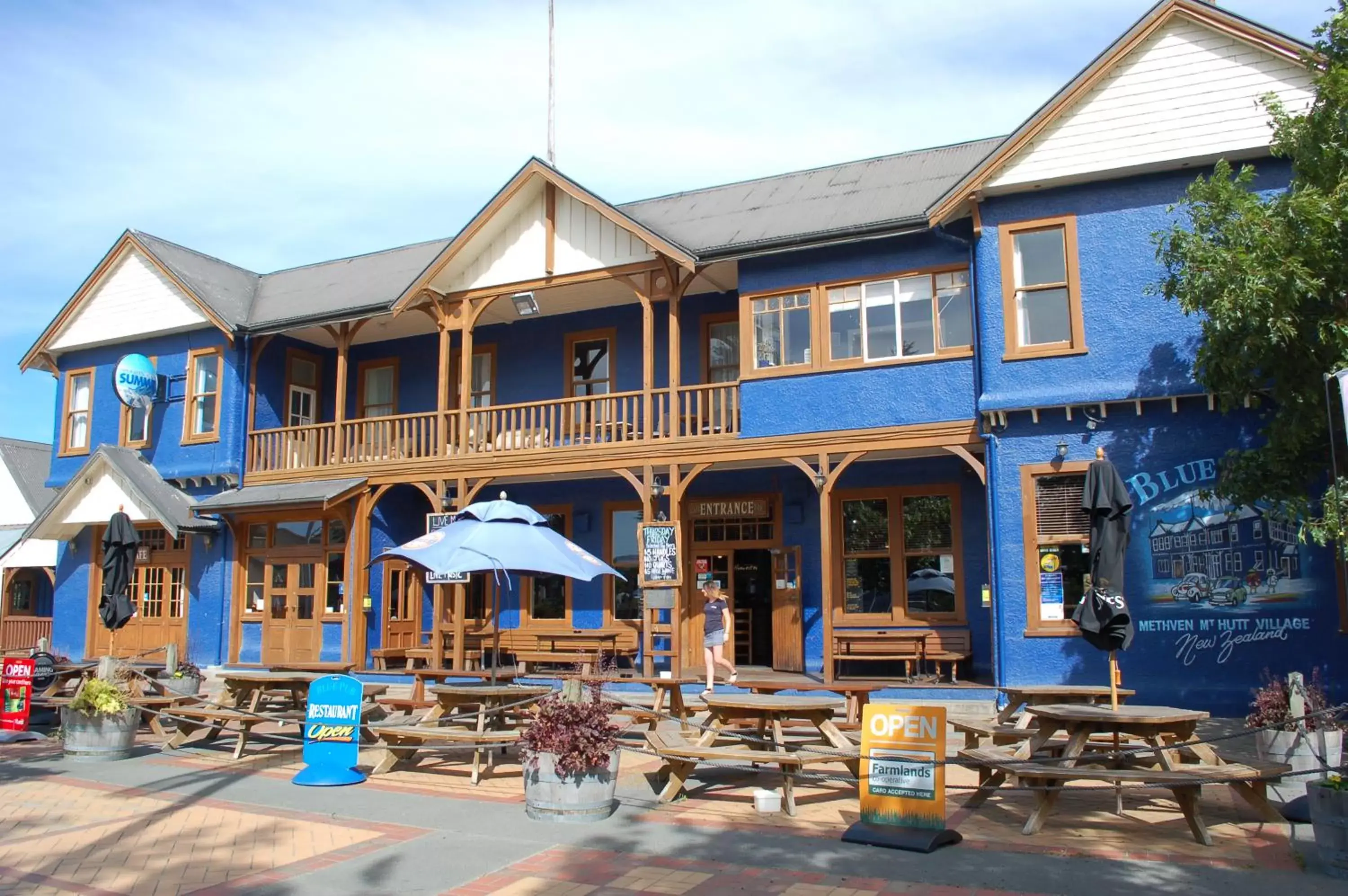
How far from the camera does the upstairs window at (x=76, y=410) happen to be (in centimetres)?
2314

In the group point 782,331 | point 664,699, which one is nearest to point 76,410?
point 782,331

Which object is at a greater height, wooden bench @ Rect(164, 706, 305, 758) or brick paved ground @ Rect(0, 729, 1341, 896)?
wooden bench @ Rect(164, 706, 305, 758)

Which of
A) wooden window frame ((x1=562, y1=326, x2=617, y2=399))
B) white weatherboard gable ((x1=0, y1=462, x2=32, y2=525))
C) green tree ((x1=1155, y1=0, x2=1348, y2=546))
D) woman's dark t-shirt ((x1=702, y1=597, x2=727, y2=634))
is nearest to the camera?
green tree ((x1=1155, y1=0, x2=1348, y2=546))

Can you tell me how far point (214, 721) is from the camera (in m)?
12.8

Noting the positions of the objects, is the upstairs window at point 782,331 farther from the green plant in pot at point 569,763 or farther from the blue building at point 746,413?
the green plant in pot at point 569,763

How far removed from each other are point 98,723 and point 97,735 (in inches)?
5.6

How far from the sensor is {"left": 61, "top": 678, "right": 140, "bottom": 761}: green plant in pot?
11.5 meters

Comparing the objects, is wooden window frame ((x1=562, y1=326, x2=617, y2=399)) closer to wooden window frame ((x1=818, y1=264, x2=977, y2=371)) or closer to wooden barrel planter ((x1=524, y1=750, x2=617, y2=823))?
wooden window frame ((x1=818, y1=264, x2=977, y2=371))

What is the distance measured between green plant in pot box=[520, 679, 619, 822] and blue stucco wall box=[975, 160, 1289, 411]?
771cm

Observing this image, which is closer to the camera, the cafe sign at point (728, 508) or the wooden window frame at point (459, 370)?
the cafe sign at point (728, 508)

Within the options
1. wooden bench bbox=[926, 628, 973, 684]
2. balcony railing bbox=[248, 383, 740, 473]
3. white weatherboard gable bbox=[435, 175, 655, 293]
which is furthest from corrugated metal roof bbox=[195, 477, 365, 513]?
wooden bench bbox=[926, 628, 973, 684]

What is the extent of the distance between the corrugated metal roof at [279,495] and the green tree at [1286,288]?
44.3ft

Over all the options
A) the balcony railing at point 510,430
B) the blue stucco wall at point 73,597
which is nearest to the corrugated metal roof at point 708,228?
the balcony railing at point 510,430

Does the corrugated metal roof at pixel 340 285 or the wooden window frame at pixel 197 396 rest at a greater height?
the corrugated metal roof at pixel 340 285
